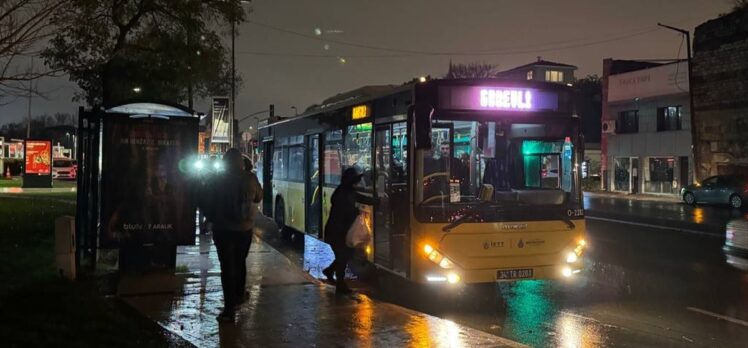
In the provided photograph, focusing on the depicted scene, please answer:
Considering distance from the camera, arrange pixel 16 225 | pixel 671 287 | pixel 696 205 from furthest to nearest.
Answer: pixel 696 205 < pixel 16 225 < pixel 671 287

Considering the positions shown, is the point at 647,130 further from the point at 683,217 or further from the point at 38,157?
the point at 38,157

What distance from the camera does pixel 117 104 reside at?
9.24 meters

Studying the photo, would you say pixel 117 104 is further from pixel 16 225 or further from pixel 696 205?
pixel 696 205

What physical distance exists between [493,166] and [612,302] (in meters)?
2.46

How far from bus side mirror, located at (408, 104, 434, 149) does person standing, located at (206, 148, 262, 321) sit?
203 cm

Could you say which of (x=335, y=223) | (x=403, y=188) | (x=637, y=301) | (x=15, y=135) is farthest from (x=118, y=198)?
(x=15, y=135)

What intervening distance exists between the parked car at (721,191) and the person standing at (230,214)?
27.3 meters

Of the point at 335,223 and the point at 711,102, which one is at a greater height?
the point at 711,102

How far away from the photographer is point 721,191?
2942cm

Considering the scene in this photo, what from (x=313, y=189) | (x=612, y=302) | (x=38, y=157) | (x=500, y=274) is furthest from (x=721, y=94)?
(x=38, y=157)

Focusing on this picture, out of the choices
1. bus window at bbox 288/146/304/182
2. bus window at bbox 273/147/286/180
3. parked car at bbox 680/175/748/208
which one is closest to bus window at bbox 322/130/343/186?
bus window at bbox 288/146/304/182

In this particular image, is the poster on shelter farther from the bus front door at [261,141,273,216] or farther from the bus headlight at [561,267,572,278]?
the bus front door at [261,141,273,216]

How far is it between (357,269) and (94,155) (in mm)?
4792

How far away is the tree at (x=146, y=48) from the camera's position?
1502 cm
